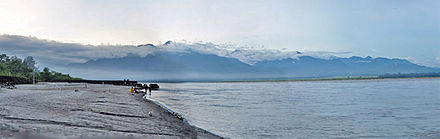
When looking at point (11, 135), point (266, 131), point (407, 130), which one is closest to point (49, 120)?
point (11, 135)

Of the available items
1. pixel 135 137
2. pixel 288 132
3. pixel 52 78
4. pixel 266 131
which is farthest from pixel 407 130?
pixel 52 78

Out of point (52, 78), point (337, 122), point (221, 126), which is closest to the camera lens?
point (221, 126)

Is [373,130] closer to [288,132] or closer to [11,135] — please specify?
[288,132]

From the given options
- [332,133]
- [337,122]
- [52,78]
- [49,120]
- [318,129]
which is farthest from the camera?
[52,78]

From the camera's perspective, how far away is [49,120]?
1172cm

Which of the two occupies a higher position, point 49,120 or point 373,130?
point 49,120

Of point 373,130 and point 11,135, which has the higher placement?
point 11,135

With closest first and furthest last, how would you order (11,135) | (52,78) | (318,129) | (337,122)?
(11,135) → (318,129) → (337,122) → (52,78)

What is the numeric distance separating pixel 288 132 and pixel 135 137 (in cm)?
1098

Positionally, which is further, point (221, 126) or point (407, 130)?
point (221, 126)

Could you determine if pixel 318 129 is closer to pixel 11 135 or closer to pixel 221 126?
pixel 221 126

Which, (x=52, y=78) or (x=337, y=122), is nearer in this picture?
(x=337, y=122)

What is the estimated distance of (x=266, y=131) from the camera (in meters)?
19.0

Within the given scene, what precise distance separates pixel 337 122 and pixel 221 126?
884 cm
